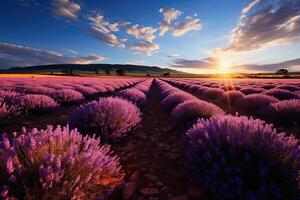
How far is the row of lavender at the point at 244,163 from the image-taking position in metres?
1.90

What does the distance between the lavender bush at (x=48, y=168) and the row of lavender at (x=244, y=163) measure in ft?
3.15

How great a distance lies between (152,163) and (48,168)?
1.86 metres

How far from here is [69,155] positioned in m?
1.85

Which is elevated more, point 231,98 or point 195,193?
point 195,193

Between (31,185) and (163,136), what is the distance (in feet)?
10.5

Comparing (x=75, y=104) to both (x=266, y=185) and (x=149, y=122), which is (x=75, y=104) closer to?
(x=149, y=122)

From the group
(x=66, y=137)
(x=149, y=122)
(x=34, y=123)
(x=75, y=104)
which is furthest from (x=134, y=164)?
(x=75, y=104)

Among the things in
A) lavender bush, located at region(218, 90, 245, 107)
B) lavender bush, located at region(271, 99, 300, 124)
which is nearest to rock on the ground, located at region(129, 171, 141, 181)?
lavender bush, located at region(271, 99, 300, 124)

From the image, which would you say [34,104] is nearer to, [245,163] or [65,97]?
[65,97]

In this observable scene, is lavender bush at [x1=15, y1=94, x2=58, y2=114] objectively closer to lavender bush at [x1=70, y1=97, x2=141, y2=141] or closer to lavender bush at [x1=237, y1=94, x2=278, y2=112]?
lavender bush at [x1=70, y1=97, x2=141, y2=141]

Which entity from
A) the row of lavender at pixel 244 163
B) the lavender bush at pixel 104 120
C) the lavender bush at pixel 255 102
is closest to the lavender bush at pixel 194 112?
the lavender bush at pixel 104 120

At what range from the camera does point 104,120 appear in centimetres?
374

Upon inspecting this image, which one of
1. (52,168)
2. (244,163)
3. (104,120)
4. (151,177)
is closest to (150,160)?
(151,177)

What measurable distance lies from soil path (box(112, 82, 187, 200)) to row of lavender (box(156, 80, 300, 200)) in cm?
29
